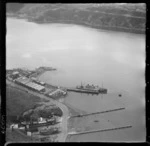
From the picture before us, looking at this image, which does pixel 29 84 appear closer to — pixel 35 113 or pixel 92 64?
pixel 35 113

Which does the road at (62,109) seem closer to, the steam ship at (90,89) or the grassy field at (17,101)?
the grassy field at (17,101)

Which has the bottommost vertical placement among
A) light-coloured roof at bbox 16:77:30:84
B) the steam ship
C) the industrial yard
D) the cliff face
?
the industrial yard

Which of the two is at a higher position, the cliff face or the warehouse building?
the cliff face

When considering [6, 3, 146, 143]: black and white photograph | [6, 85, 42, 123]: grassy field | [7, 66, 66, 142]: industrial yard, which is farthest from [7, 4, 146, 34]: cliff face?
[6, 85, 42, 123]: grassy field

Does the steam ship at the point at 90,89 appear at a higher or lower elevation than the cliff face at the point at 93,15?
lower

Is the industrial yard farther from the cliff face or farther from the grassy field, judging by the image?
the cliff face

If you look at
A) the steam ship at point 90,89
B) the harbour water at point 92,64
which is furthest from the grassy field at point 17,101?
the steam ship at point 90,89

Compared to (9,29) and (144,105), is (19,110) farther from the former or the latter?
(144,105)
